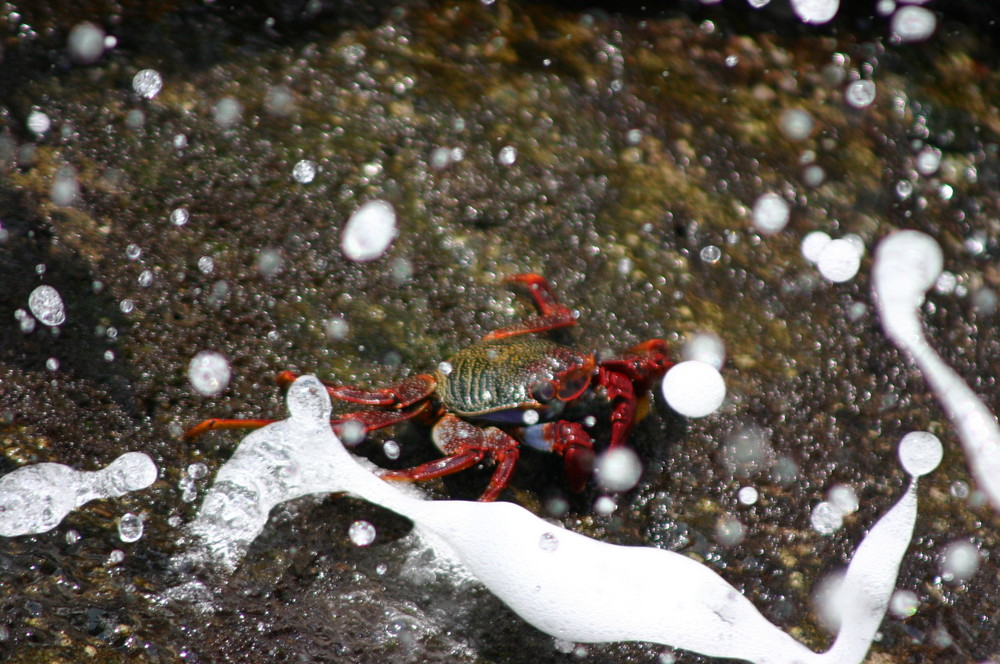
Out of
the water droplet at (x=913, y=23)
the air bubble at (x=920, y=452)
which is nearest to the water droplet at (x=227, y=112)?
the air bubble at (x=920, y=452)

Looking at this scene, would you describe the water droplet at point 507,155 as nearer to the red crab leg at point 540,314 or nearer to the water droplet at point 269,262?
the red crab leg at point 540,314

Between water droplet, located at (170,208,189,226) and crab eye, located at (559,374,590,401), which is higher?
crab eye, located at (559,374,590,401)

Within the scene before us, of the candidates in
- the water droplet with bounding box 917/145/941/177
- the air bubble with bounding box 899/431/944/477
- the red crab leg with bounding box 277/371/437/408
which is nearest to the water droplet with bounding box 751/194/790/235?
the water droplet with bounding box 917/145/941/177

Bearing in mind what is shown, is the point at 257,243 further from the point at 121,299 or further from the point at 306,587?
the point at 306,587

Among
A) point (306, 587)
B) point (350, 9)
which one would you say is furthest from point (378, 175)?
point (306, 587)

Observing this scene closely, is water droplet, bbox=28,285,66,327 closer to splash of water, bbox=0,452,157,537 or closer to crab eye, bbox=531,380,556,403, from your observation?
splash of water, bbox=0,452,157,537

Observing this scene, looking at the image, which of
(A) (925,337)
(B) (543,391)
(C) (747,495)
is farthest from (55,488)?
(A) (925,337)
